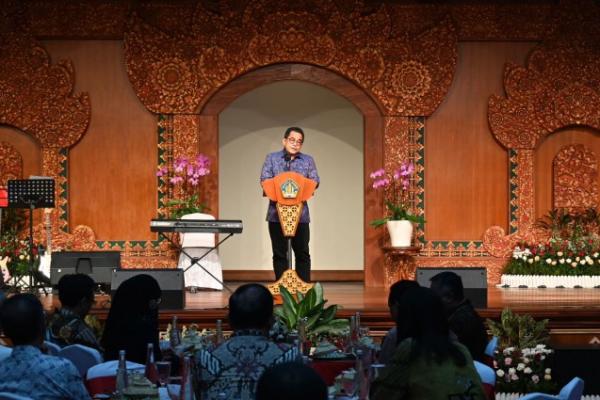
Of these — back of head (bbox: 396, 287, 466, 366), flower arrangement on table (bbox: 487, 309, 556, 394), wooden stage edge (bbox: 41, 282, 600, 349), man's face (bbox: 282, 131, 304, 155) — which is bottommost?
flower arrangement on table (bbox: 487, 309, 556, 394)

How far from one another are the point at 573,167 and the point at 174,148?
445 centimetres

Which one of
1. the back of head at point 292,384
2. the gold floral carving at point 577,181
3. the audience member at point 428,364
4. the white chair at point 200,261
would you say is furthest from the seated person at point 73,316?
the gold floral carving at point 577,181

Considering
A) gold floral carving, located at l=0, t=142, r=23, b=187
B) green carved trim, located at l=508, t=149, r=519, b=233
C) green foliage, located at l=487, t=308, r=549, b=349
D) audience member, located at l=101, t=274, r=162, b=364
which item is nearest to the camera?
audience member, located at l=101, t=274, r=162, b=364

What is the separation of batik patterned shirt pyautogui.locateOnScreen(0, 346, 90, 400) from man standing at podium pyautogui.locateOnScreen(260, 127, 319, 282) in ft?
18.3

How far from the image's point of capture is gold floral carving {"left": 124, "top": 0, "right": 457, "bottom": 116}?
444 inches

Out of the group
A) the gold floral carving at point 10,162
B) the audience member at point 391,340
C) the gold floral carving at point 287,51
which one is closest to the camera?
the audience member at point 391,340

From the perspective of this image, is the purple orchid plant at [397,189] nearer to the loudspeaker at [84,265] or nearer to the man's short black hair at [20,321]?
the loudspeaker at [84,265]

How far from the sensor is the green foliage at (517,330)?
7.22 m

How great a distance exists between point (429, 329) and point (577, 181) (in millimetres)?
8602

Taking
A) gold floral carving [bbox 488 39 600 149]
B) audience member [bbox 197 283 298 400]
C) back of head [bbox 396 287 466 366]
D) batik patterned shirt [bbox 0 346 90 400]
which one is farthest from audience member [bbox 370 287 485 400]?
gold floral carving [bbox 488 39 600 149]

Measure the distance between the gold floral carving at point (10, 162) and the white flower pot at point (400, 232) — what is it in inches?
161

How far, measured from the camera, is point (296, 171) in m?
8.92

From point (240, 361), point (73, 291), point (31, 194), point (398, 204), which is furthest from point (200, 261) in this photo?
point (240, 361)

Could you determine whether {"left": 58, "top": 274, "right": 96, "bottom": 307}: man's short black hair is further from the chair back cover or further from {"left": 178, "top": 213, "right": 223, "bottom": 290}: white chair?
the chair back cover
